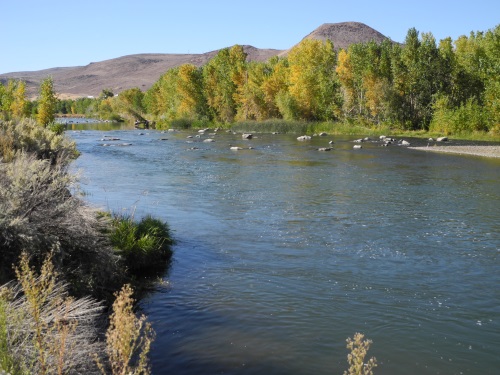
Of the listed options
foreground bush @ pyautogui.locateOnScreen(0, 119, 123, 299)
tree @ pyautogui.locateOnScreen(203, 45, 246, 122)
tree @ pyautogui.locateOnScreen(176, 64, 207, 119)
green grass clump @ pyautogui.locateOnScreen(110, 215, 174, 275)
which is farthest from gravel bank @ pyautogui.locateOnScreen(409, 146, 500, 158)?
tree @ pyautogui.locateOnScreen(176, 64, 207, 119)

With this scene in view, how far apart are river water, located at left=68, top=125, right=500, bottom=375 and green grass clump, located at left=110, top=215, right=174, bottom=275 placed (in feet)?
1.90

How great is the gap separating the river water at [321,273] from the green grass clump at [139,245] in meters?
0.58

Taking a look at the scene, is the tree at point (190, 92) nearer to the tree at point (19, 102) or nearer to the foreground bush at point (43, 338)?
the tree at point (19, 102)

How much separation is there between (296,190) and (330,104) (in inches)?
2223

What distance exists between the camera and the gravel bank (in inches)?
1629

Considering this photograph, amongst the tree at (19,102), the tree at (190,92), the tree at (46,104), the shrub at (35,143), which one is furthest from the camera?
the tree at (190,92)

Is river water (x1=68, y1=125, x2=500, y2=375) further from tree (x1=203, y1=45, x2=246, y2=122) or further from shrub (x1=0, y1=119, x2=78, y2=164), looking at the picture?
tree (x1=203, y1=45, x2=246, y2=122)

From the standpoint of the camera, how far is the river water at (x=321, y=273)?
8.73 m

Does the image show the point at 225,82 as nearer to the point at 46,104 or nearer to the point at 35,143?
the point at 46,104

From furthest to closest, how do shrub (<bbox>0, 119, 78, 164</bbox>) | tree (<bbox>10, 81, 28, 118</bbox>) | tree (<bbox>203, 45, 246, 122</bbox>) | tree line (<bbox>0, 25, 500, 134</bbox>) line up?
tree (<bbox>203, 45, 246, 122</bbox>) < tree line (<bbox>0, 25, 500, 134</bbox>) < tree (<bbox>10, 81, 28, 118</bbox>) < shrub (<bbox>0, 119, 78, 164</bbox>)

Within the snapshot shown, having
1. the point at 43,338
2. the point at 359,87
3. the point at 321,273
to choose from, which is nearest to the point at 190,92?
the point at 359,87

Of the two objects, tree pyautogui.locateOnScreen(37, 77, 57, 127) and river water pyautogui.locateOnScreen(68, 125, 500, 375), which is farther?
tree pyautogui.locateOnScreen(37, 77, 57, 127)

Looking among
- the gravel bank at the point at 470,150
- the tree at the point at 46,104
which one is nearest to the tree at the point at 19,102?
the tree at the point at 46,104

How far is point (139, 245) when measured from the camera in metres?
12.7
